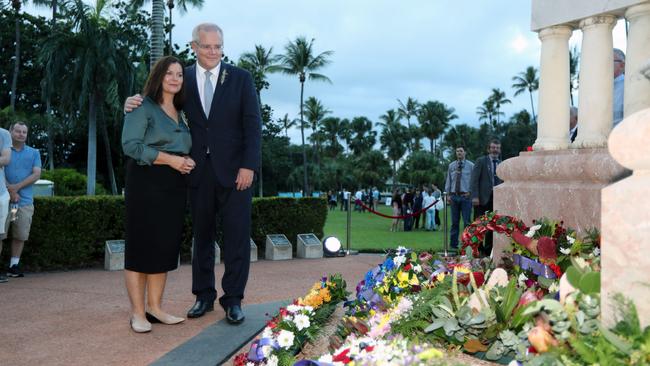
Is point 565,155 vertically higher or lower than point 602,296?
higher

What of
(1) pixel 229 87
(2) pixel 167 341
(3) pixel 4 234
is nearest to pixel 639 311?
(2) pixel 167 341

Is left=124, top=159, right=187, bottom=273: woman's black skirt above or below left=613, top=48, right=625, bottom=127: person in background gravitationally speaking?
below

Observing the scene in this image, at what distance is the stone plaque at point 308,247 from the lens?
9516 millimetres

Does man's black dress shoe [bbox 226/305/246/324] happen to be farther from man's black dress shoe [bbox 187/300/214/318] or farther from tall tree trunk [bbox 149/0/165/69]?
tall tree trunk [bbox 149/0/165/69]

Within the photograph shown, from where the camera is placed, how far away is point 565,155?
4.62 m

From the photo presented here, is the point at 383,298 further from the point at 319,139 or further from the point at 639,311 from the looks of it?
the point at 319,139

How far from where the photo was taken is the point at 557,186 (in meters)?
4.52

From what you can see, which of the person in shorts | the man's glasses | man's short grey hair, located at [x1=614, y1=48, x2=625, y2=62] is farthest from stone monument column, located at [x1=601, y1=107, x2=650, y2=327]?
the person in shorts

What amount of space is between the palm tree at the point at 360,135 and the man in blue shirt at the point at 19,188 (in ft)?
262

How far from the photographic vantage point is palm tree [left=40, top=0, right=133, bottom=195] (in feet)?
91.7

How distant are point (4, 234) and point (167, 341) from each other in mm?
3557

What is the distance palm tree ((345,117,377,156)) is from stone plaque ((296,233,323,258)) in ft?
252

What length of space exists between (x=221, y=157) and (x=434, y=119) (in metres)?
73.7

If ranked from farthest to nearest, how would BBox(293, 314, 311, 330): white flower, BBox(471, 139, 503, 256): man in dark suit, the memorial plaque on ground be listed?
BBox(471, 139, 503, 256): man in dark suit, the memorial plaque on ground, BBox(293, 314, 311, 330): white flower
